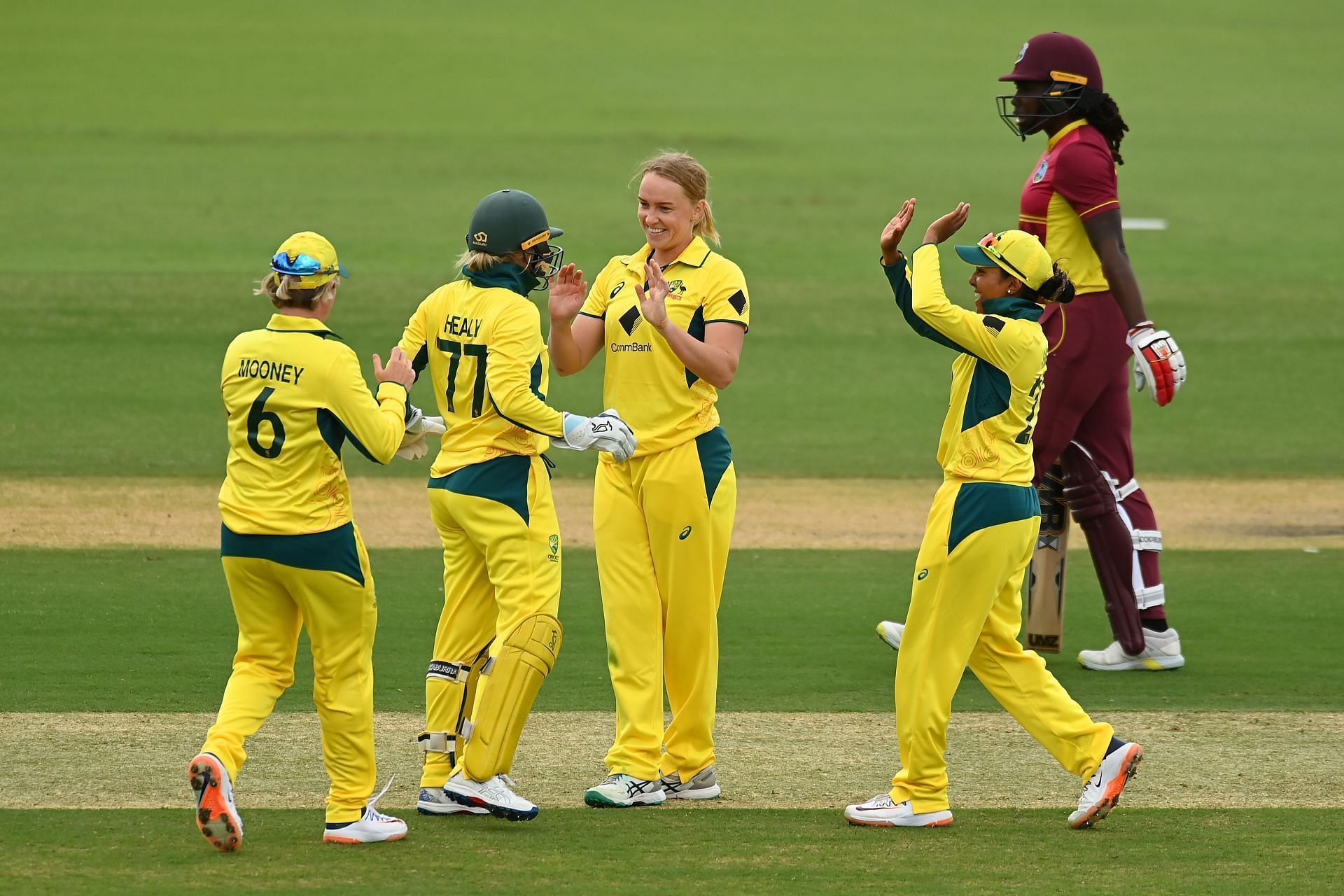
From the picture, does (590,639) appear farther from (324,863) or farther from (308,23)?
(308,23)

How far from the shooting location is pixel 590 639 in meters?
8.57

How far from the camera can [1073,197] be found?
812cm

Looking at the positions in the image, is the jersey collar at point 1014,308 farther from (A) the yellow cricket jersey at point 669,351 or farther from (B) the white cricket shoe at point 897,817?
(B) the white cricket shoe at point 897,817

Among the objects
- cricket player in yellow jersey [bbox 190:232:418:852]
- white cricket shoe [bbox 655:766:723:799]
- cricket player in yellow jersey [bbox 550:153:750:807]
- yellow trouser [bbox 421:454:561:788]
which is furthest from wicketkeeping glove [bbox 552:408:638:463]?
white cricket shoe [bbox 655:766:723:799]

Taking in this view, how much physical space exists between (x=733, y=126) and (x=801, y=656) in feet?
81.2

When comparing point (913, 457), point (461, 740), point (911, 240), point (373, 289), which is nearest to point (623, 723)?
point (461, 740)

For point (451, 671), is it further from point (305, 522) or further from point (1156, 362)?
point (1156, 362)

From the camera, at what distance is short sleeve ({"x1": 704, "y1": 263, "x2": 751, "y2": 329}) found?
247 inches

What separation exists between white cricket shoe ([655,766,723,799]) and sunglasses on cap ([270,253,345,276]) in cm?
210

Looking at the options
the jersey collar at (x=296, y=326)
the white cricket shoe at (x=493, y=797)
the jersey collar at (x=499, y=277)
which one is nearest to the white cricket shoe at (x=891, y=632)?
the white cricket shoe at (x=493, y=797)

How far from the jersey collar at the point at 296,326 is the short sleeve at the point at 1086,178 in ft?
12.8

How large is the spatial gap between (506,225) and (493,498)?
35.3 inches

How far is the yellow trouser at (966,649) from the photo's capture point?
231 inches

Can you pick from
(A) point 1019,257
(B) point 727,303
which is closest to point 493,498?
(B) point 727,303
